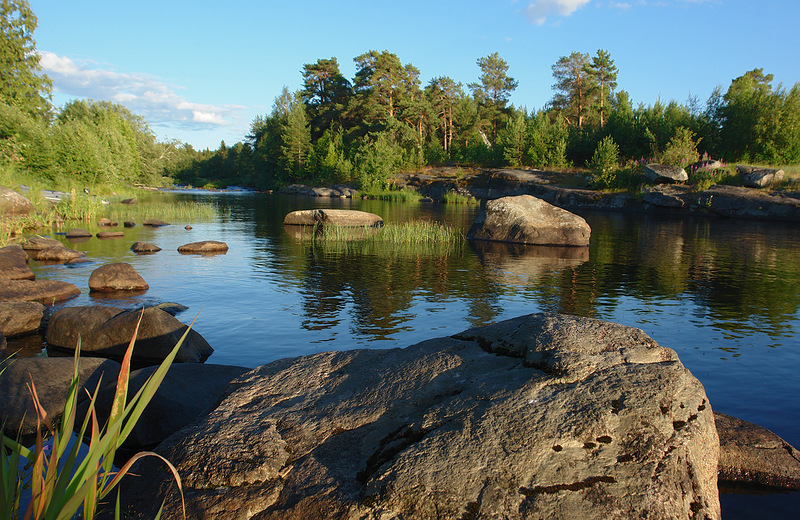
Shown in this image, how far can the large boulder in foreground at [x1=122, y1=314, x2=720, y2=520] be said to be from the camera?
10.3 ft

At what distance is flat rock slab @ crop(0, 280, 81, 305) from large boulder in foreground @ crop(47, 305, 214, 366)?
2.89m

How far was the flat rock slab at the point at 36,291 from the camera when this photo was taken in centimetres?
1038

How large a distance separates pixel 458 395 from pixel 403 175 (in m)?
59.8

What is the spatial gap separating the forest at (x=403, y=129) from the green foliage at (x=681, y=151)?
0.53 feet

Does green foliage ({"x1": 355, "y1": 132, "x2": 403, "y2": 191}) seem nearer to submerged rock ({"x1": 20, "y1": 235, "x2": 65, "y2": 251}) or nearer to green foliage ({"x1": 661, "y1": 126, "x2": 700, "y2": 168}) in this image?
green foliage ({"x1": 661, "y1": 126, "x2": 700, "y2": 168})

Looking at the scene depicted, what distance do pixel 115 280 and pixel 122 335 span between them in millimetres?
4590

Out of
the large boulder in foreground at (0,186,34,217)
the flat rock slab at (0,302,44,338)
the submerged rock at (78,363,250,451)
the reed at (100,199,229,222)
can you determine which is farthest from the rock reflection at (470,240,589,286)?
the large boulder in foreground at (0,186,34,217)

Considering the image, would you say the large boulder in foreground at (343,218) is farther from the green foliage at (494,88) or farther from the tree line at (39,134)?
the green foliage at (494,88)

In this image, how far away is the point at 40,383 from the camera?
5.93 m

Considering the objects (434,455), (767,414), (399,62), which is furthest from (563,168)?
(434,455)

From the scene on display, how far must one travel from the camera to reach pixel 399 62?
70875 mm

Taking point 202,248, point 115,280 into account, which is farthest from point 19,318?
point 202,248

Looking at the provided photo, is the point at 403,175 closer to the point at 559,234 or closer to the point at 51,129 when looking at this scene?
the point at 51,129

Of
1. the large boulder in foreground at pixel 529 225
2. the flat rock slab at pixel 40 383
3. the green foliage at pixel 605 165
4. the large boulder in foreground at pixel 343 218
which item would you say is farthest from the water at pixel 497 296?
the green foliage at pixel 605 165
